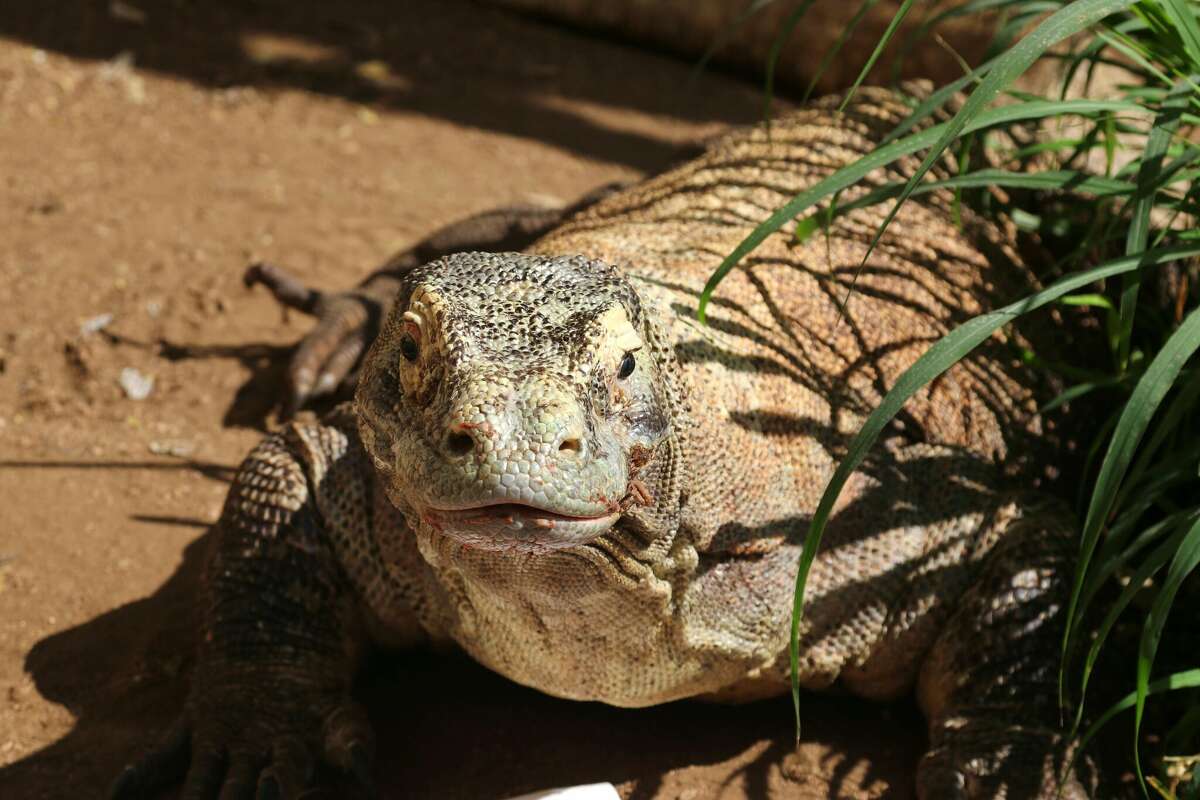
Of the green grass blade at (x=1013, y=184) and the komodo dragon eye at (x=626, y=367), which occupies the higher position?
the green grass blade at (x=1013, y=184)

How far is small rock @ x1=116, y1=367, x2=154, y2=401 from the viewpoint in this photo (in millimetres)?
4918

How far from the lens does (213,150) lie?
21.9 ft

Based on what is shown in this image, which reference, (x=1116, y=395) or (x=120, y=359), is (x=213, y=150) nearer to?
(x=120, y=359)

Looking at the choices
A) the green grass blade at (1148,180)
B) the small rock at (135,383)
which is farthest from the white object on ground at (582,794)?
the small rock at (135,383)

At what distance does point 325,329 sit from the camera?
5.16 metres

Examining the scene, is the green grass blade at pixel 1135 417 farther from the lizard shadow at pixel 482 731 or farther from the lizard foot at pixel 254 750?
the lizard foot at pixel 254 750

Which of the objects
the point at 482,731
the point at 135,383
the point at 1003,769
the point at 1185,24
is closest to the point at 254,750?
the point at 482,731

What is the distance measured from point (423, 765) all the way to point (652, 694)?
674mm

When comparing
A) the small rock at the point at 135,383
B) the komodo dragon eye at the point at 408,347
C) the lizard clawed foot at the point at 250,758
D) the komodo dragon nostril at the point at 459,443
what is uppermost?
the komodo dragon eye at the point at 408,347

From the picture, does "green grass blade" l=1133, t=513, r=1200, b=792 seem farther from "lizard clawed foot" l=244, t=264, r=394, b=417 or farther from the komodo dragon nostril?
"lizard clawed foot" l=244, t=264, r=394, b=417

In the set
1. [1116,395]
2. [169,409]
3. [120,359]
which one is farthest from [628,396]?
[120,359]

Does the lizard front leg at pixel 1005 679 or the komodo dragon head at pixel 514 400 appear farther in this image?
the lizard front leg at pixel 1005 679

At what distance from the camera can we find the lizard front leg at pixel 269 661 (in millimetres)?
3396

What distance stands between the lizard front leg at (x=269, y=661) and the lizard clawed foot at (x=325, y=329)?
1.18 m
